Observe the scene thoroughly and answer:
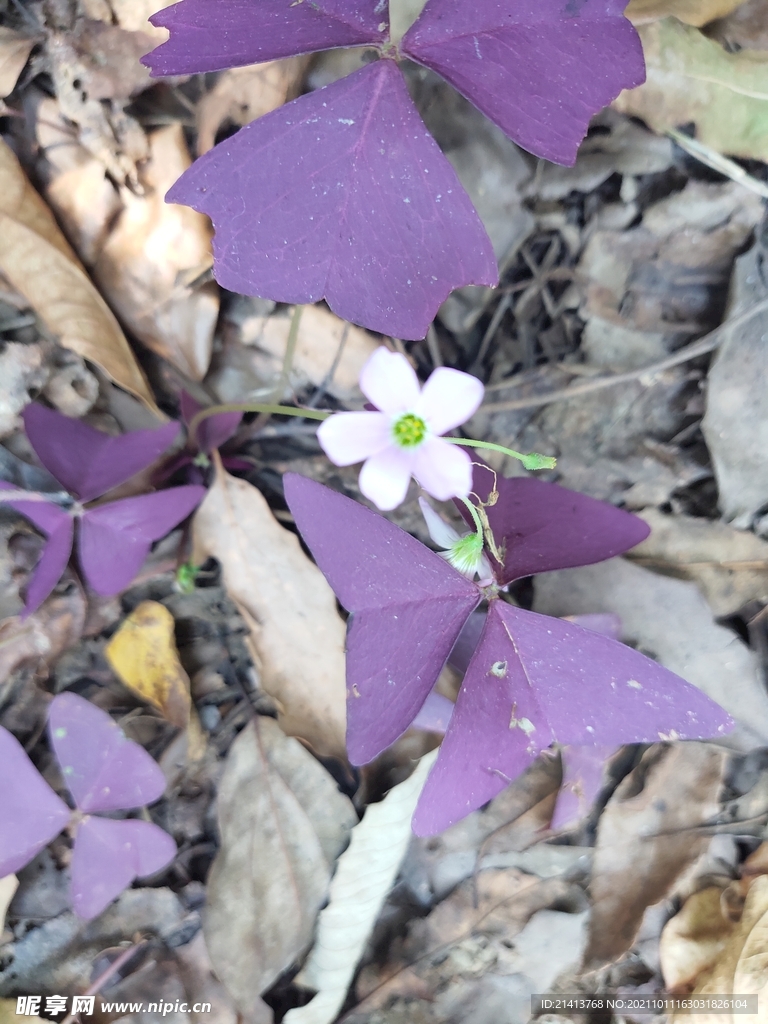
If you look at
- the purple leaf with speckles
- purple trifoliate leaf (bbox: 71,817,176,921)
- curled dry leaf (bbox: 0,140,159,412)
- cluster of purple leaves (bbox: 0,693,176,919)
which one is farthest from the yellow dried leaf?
the purple leaf with speckles

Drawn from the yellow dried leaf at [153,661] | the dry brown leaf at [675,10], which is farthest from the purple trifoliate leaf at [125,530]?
the dry brown leaf at [675,10]

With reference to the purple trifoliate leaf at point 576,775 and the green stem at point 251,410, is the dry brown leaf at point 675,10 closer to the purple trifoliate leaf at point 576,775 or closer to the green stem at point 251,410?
the green stem at point 251,410

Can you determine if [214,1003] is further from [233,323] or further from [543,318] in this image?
[543,318]

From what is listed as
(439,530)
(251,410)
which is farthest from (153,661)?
(439,530)

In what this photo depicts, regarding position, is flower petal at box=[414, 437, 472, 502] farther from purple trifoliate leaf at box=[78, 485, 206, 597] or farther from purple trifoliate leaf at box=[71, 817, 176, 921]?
purple trifoliate leaf at box=[71, 817, 176, 921]

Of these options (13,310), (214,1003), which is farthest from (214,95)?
(214,1003)
